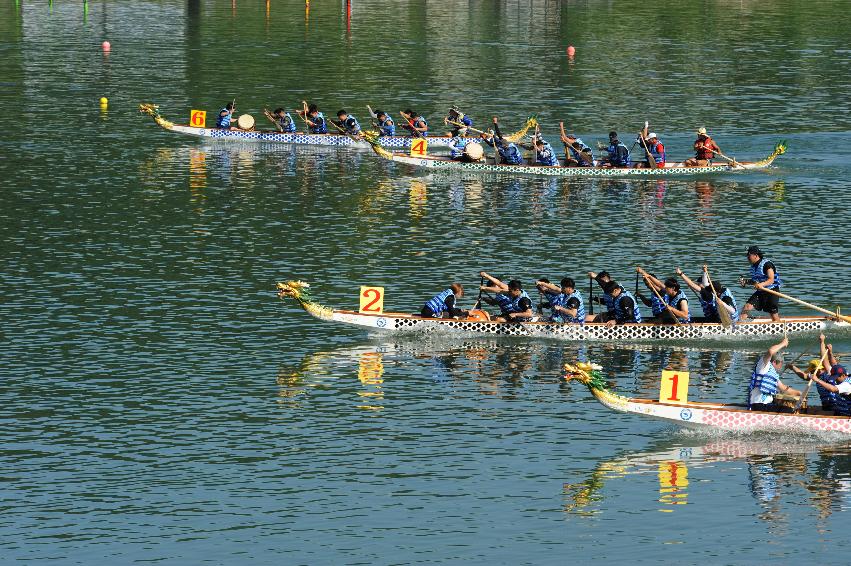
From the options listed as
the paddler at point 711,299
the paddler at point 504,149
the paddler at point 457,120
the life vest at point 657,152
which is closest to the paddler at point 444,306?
the paddler at point 711,299

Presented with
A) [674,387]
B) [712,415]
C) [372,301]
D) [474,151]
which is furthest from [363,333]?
[474,151]

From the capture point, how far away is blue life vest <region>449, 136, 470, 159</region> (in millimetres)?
78125

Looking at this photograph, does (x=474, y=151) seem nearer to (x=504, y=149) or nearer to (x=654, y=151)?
(x=504, y=149)

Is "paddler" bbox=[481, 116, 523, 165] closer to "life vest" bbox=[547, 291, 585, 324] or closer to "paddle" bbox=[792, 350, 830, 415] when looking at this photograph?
"life vest" bbox=[547, 291, 585, 324]

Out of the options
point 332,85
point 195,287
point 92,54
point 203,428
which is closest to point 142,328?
point 195,287

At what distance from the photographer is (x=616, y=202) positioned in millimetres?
71438

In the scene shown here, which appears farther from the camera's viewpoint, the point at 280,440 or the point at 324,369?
the point at 324,369

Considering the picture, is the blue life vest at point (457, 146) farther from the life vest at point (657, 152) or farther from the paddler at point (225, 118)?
the paddler at point (225, 118)

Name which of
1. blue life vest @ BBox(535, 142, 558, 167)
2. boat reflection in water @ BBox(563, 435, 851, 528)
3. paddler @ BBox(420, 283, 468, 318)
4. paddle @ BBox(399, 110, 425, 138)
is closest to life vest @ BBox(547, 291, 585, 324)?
paddler @ BBox(420, 283, 468, 318)

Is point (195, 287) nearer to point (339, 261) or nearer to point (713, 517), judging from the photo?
point (339, 261)

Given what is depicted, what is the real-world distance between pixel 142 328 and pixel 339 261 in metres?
11.6

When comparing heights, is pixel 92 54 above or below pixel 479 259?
above

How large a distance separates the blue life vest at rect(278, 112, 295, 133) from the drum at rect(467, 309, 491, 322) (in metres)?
38.4

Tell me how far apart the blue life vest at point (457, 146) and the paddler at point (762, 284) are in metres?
30.5
